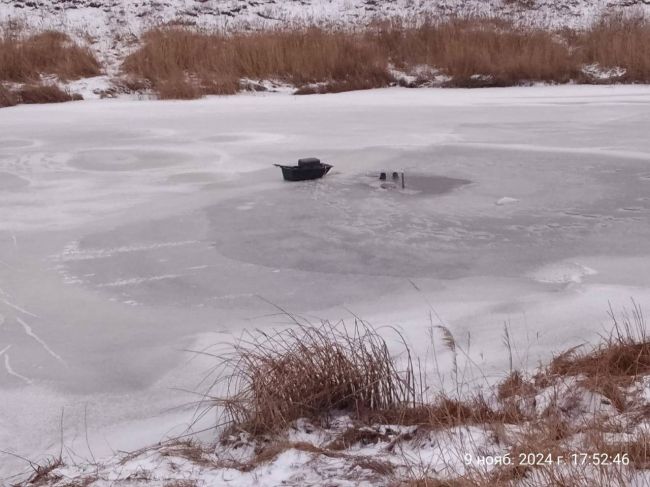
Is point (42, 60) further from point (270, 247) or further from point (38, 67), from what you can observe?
point (270, 247)

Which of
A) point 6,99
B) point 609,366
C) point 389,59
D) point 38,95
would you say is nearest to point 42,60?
point 38,95

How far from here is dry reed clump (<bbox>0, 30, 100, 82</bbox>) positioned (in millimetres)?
10023

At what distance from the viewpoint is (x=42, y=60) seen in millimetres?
10617

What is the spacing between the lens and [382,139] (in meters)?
6.40

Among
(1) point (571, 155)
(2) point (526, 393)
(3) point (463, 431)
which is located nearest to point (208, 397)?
(3) point (463, 431)

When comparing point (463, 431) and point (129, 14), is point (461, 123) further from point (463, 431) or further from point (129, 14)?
point (129, 14)

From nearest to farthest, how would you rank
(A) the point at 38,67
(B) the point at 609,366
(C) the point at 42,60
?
1. (B) the point at 609,366
2. (A) the point at 38,67
3. (C) the point at 42,60

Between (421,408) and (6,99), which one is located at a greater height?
(6,99)

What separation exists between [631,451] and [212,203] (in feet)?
11.0

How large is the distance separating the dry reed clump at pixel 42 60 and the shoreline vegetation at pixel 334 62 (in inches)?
0.6

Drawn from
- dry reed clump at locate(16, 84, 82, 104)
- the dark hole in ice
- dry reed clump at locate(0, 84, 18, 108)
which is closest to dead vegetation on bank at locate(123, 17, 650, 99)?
dry reed clump at locate(16, 84, 82, 104)

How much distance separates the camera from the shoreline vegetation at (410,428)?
1686mm

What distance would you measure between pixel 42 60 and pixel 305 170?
717cm

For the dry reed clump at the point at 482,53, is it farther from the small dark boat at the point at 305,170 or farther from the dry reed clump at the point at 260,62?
the small dark boat at the point at 305,170
